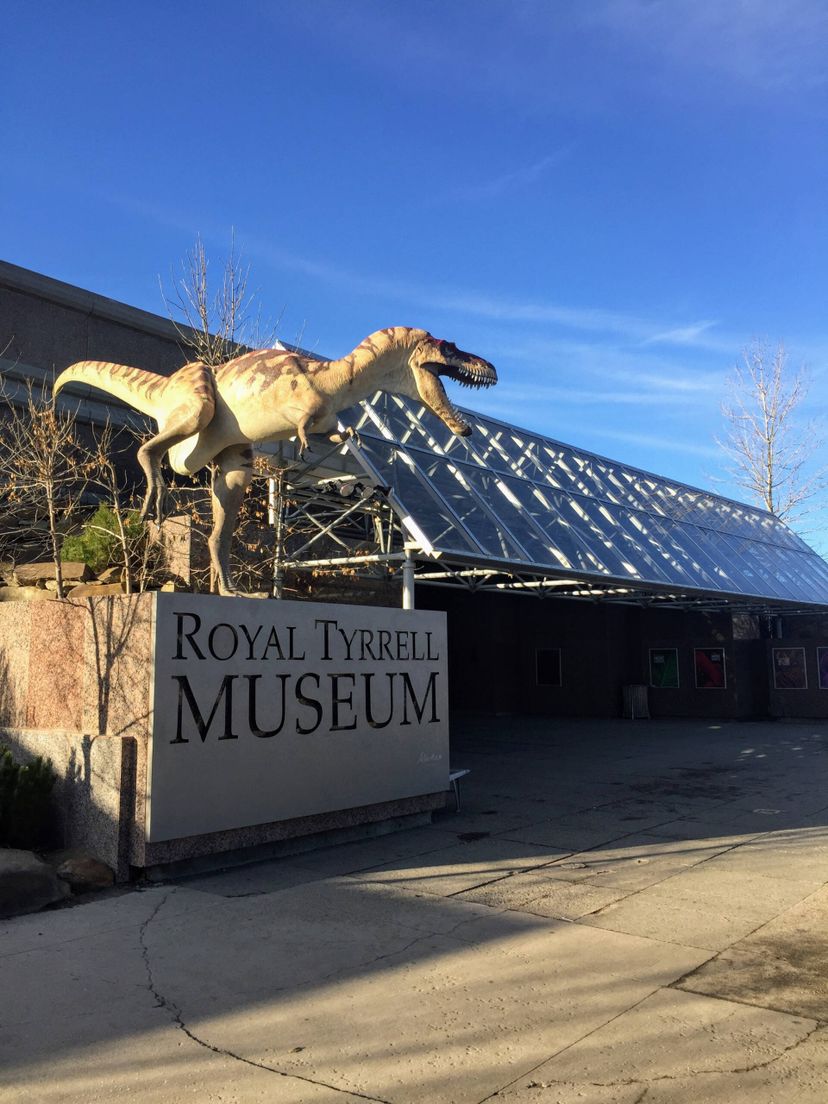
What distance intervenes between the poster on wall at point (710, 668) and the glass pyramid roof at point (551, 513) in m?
2.58

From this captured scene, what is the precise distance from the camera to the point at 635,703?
24.4m

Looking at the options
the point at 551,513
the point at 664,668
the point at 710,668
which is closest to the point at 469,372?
the point at 551,513

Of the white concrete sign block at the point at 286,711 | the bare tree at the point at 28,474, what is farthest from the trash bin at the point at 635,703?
the bare tree at the point at 28,474

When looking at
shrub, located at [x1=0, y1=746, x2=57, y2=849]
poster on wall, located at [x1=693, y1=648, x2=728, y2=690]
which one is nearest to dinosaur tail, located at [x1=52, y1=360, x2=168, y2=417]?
shrub, located at [x1=0, y1=746, x2=57, y2=849]

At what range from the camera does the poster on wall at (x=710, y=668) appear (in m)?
24.0

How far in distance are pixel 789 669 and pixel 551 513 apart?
1144 centimetres

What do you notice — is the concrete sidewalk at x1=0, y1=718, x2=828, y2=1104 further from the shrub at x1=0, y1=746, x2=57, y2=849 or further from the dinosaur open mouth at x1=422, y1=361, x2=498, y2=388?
the dinosaur open mouth at x1=422, y1=361, x2=498, y2=388

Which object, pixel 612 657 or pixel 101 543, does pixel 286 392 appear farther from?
pixel 612 657

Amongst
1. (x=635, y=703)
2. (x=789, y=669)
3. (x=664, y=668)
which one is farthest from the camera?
(x=664, y=668)

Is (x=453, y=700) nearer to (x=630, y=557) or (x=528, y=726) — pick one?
(x=528, y=726)

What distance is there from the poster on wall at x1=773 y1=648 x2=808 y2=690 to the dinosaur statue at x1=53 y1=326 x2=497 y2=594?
19.3 metres

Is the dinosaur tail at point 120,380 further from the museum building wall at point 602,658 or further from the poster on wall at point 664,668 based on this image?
the poster on wall at point 664,668

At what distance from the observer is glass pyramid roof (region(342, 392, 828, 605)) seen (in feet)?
43.8

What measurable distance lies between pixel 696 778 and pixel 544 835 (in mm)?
4978
